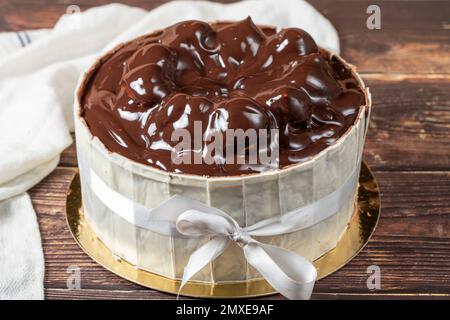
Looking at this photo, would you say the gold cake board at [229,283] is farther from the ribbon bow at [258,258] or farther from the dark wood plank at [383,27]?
the dark wood plank at [383,27]

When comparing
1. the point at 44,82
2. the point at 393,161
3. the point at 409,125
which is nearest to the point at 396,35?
the point at 409,125

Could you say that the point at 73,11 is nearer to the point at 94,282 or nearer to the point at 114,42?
the point at 114,42

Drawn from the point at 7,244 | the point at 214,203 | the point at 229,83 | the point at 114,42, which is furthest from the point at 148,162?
the point at 114,42

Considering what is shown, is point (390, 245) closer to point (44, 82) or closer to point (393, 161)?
point (393, 161)

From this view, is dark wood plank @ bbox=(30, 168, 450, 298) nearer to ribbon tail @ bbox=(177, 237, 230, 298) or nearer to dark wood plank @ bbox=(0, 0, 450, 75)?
ribbon tail @ bbox=(177, 237, 230, 298)

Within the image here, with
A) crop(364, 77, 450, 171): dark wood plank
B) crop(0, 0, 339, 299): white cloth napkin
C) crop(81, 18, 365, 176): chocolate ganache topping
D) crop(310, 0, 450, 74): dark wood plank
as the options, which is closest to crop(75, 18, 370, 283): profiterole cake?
crop(81, 18, 365, 176): chocolate ganache topping

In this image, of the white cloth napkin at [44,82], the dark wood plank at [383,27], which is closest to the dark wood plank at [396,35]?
the dark wood plank at [383,27]

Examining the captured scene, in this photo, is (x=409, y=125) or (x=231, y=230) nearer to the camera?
(x=231, y=230)
